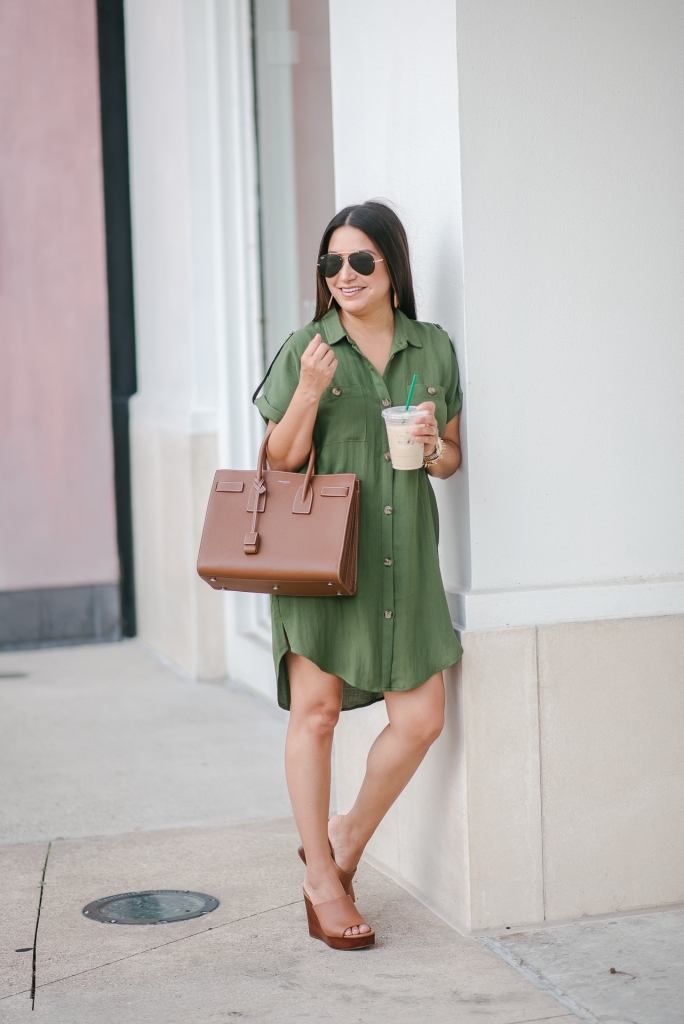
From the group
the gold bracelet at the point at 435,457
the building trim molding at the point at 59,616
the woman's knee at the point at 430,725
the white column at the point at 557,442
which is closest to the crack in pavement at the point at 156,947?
the white column at the point at 557,442

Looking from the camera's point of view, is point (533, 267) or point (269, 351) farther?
point (269, 351)

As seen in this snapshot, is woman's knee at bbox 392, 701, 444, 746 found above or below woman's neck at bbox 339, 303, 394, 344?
below

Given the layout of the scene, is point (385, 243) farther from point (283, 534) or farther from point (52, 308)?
point (52, 308)

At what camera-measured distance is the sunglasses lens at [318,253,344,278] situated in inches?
126

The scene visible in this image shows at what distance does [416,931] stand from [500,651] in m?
0.76

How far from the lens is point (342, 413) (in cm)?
324

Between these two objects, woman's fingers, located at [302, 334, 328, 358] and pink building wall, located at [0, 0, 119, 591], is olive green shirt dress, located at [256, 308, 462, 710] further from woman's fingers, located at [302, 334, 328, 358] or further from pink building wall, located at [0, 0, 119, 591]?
pink building wall, located at [0, 0, 119, 591]

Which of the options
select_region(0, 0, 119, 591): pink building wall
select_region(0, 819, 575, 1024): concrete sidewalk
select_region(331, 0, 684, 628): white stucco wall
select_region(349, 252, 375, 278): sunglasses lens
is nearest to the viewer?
select_region(0, 819, 575, 1024): concrete sidewalk

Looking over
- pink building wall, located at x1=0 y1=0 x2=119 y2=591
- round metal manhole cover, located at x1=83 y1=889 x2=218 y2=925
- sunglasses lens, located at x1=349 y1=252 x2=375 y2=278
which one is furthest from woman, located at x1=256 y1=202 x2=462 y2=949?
pink building wall, located at x1=0 y1=0 x2=119 y2=591

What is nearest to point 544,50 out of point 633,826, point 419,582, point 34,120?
point 419,582

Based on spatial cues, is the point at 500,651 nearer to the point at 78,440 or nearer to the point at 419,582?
the point at 419,582

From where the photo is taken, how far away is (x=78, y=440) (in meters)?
8.07

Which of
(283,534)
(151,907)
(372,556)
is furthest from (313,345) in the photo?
(151,907)

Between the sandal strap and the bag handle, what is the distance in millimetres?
928
